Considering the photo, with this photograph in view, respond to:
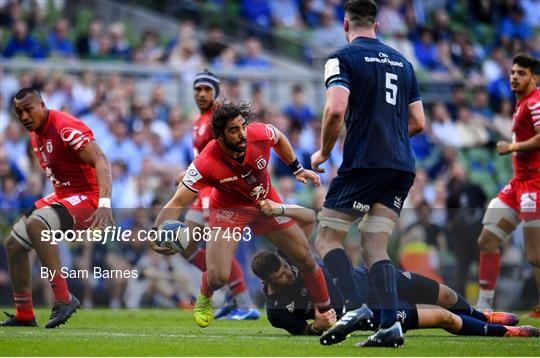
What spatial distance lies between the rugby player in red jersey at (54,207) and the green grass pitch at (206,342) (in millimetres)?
334

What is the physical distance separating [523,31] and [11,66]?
A: 1420 cm

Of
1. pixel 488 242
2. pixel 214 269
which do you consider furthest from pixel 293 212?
pixel 488 242

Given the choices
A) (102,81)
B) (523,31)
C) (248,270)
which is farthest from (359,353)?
(523,31)

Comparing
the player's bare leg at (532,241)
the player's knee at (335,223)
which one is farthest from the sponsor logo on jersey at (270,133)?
the player's bare leg at (532,241)

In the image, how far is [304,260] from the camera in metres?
10.9

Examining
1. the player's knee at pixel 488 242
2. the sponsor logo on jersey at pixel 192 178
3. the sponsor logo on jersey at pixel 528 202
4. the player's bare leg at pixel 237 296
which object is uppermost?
the sponsor logo on jersey at pixel 192 178

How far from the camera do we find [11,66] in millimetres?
19109

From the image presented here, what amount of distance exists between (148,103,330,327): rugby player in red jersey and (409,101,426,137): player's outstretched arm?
122 cm

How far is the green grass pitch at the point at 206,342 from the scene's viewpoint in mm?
9289

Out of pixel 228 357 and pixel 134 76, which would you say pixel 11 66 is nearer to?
pixel 134 76

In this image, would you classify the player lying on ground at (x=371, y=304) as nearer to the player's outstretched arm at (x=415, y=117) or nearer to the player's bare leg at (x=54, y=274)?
the player's outstretched arm at (x=415, y=117)

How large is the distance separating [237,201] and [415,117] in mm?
1916

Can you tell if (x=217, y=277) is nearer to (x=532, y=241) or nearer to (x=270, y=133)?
(x=270, y=133)

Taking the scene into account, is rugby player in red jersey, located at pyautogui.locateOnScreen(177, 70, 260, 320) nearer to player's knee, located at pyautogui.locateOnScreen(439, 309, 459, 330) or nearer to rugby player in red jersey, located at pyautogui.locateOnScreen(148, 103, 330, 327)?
rugby player in red jersey, located at pyautogui.locateOnScreen(148, 103, 330, 327)
